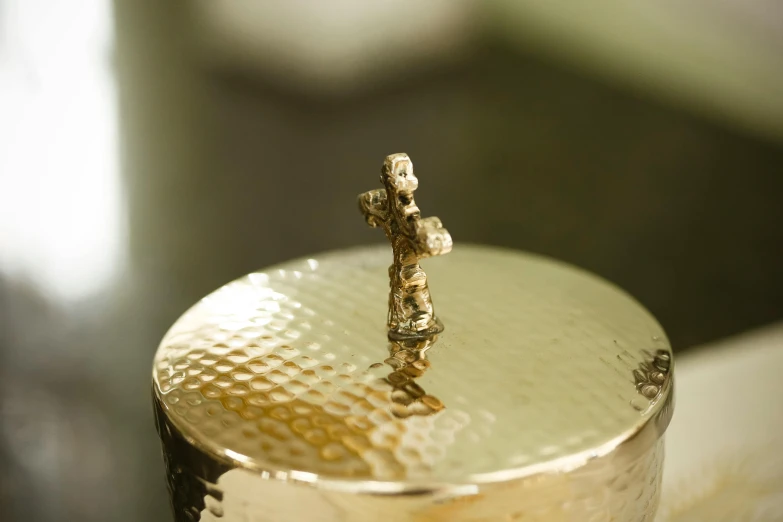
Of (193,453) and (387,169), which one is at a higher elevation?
(387,169)

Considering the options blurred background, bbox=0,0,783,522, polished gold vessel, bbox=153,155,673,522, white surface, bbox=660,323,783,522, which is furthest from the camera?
blurred background, bbox=0,0,783,522

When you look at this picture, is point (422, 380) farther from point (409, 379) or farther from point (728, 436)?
point (728, 436)

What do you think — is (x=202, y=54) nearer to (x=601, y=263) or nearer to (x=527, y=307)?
(x=601, y=263)

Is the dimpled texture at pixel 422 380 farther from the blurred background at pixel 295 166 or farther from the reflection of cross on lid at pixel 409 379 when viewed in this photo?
the blurred background at pixel 295 166

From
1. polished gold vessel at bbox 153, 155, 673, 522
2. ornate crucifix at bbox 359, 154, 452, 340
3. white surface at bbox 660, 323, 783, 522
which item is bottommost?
white surface at bbox 660, 323, 783, 522

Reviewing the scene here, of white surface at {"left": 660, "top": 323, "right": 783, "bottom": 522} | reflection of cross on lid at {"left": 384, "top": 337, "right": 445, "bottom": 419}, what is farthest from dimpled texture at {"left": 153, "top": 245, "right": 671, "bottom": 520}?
white surface at {"left": 660, "top": 323, "right": 783, "bottom": 522}

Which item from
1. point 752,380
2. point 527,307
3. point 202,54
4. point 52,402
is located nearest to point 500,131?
point 202,54

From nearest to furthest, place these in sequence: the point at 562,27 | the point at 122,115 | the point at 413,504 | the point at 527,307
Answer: the point at 413,504 → the point at 527,307 → the point at 122,115 → the point at 562,27

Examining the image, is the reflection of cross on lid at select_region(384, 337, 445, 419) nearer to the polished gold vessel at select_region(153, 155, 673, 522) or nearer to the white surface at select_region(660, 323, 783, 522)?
the polished gold vessel at select_region(153, 155, 673, 522)
